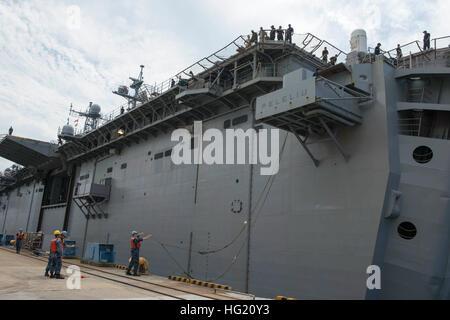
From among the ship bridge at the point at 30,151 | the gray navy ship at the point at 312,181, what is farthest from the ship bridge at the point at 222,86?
the ship bridge at the point at 30,151

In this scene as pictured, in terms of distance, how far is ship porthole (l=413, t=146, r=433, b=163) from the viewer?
869cm

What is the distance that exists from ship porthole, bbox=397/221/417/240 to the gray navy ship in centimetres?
3

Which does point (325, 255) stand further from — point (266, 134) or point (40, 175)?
point (40, 175)

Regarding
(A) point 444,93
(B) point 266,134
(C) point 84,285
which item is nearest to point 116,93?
(B) point 266,134

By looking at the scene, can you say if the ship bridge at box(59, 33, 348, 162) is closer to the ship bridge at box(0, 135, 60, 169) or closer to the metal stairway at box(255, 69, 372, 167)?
the metal stairway at box(255, 69, 372, 167)

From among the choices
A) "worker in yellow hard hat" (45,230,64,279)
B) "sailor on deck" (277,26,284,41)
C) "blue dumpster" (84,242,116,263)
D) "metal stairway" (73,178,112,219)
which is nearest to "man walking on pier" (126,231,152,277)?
"worker in yellow hard hat" (45,230,64,279)

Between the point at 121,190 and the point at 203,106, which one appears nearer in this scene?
the point at 203,106

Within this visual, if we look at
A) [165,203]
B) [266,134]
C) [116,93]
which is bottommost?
[165,203]

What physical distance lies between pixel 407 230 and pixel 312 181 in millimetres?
2794

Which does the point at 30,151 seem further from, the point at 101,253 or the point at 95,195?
the point at 101,253

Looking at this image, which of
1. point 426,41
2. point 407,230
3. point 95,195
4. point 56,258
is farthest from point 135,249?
point 426,41

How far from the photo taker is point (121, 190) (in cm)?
1989

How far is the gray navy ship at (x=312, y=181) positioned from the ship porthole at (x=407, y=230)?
0.10 ft

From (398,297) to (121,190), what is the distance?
602 inches
